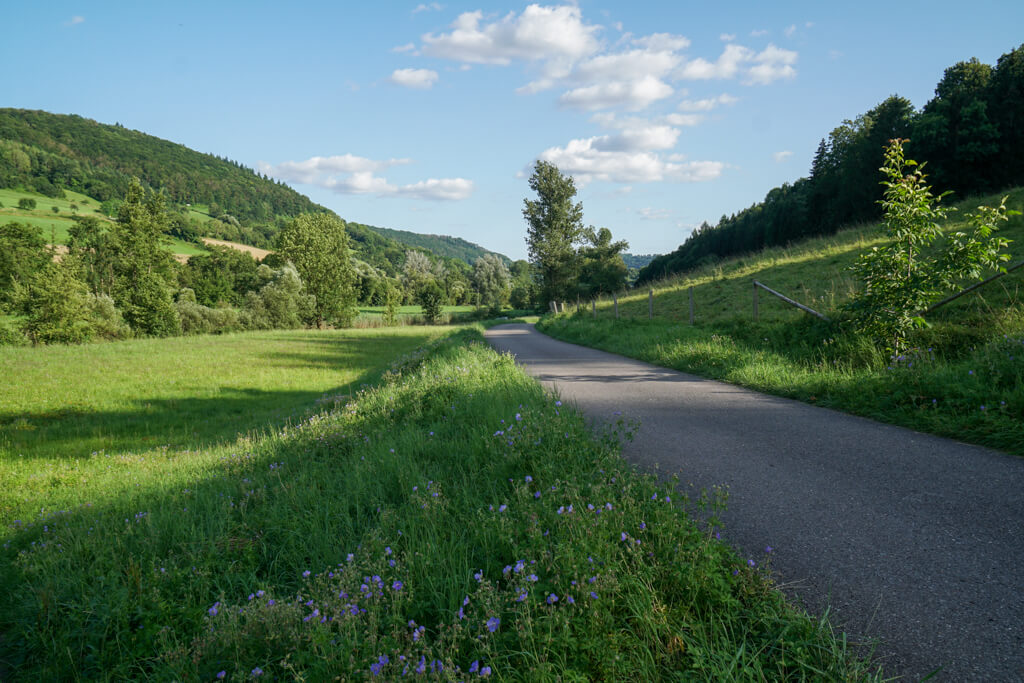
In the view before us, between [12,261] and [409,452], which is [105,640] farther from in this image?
[12,261]

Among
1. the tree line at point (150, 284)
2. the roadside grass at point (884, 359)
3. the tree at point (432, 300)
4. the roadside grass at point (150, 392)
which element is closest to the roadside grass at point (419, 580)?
the roadside grass at point (884, 359)

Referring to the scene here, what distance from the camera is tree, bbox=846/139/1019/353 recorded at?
7.31 m

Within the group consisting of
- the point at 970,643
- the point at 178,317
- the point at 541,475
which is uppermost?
the point at 178,317

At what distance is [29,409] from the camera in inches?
562

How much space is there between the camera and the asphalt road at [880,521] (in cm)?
221

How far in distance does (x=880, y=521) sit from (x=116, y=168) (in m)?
182

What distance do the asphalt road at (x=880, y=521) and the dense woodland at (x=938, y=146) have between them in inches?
985

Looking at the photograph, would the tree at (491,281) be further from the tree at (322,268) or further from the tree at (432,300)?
the tree at (322,268)

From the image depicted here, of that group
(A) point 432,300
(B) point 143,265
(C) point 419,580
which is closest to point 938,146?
(C) point 419,580

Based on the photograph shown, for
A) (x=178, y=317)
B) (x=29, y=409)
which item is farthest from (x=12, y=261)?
(x=29, y=409)

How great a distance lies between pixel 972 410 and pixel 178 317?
58322 mm

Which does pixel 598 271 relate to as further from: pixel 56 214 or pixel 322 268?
pixel 56 214

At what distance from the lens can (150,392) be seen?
17719 millimetres

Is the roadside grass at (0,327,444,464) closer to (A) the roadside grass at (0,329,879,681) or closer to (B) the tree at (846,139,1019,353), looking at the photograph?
(A) the roadside grass at (0,329,879,681)
